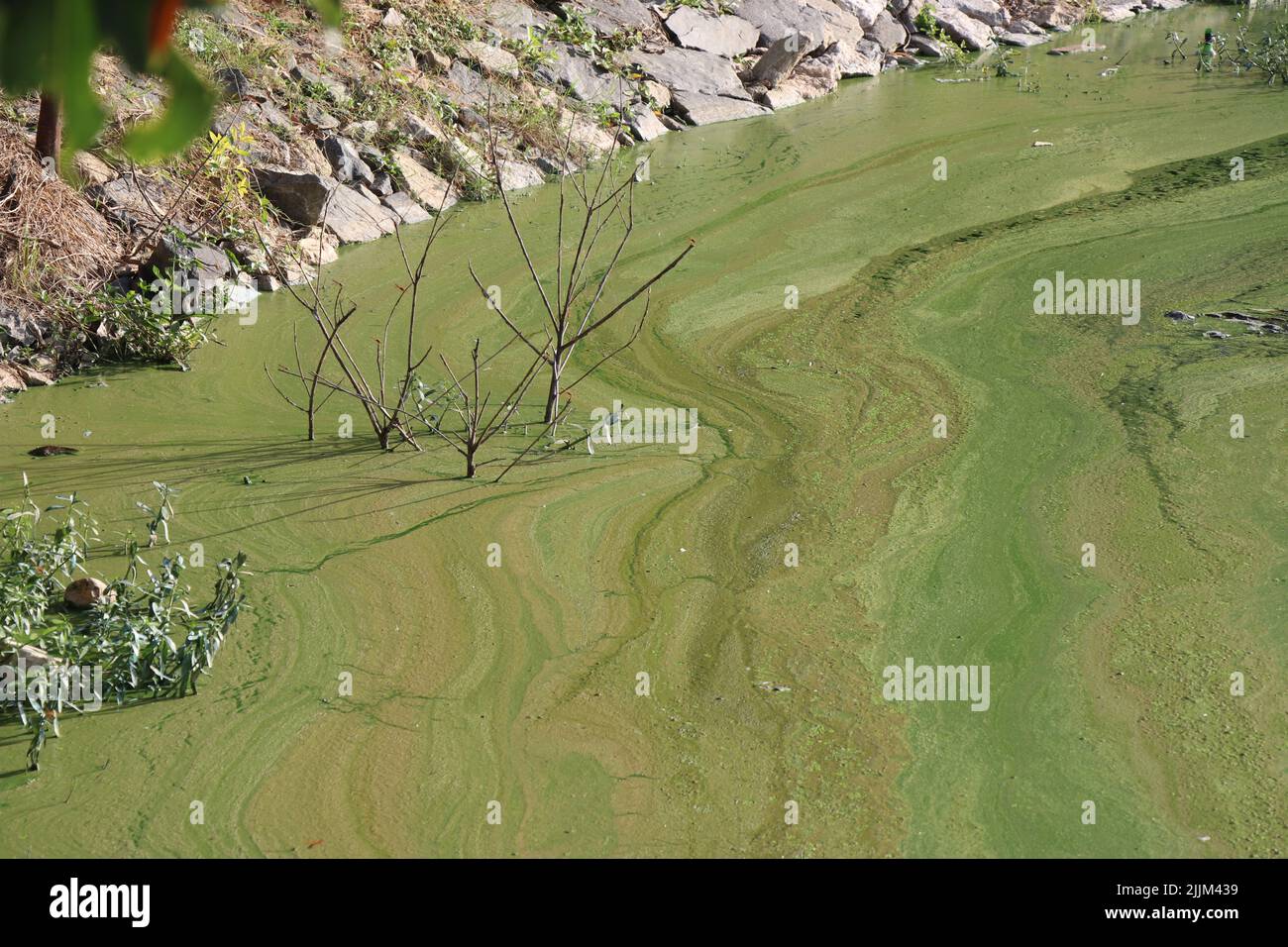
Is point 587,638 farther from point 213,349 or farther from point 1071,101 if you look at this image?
point 1071,101

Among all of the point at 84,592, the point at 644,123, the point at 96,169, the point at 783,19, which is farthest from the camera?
the point at 783,19

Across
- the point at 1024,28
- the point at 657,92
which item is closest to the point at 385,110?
the point at 657,92

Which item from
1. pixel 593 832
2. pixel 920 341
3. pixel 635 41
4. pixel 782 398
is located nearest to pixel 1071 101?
pixel 635 41

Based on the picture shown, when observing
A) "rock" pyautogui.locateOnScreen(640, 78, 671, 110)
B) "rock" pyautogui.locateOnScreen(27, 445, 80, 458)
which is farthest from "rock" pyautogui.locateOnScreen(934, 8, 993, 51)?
"rock" pyautogui.locateOnScreen(27, 445, 80, 458)

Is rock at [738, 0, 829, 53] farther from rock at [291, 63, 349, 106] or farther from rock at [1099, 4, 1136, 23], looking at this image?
rock at [1099, 4, 1136, 23]

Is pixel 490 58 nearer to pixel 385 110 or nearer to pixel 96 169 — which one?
pixel 385 110

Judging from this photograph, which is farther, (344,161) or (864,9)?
(864,9)
